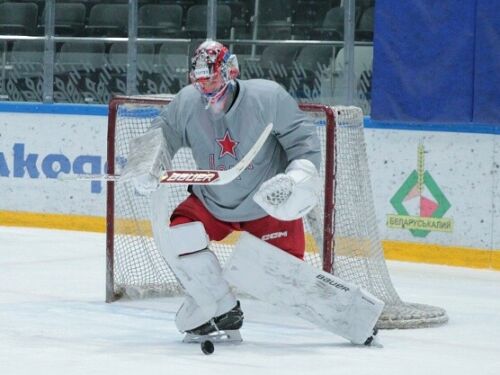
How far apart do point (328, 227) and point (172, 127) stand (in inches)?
31.0

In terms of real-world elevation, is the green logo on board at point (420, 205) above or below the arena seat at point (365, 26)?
below

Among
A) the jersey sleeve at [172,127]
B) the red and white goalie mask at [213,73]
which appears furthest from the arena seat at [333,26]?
the red and white goalie mask at [213,73]

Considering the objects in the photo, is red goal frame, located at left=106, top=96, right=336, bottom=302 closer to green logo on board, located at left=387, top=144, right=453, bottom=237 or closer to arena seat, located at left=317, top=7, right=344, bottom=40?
green logo on board, located at left=387, top=144, right=453, bottom=237

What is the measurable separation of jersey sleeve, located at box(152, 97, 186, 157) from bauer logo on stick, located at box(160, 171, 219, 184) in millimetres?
355

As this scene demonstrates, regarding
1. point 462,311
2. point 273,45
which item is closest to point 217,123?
point 462,311

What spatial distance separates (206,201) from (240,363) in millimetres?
674

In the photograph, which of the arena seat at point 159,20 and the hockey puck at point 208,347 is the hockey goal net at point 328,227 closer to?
the hockey puck at point 208,347

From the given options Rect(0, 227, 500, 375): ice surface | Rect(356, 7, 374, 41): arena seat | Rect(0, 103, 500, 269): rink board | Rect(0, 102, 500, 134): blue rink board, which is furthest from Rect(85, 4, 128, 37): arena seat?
Rect(0, 227, 500, 375): ice surface

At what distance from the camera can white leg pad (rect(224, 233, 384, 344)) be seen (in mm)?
4648

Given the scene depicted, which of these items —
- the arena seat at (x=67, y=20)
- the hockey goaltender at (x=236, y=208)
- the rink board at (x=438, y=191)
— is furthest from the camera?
the arena seat at (x=67, y=20)

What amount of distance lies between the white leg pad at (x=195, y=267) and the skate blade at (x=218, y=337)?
0.17ft

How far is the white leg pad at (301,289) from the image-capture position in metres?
4.65

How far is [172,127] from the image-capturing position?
4922 mm

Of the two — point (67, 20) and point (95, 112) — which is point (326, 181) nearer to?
point (95, 112)
